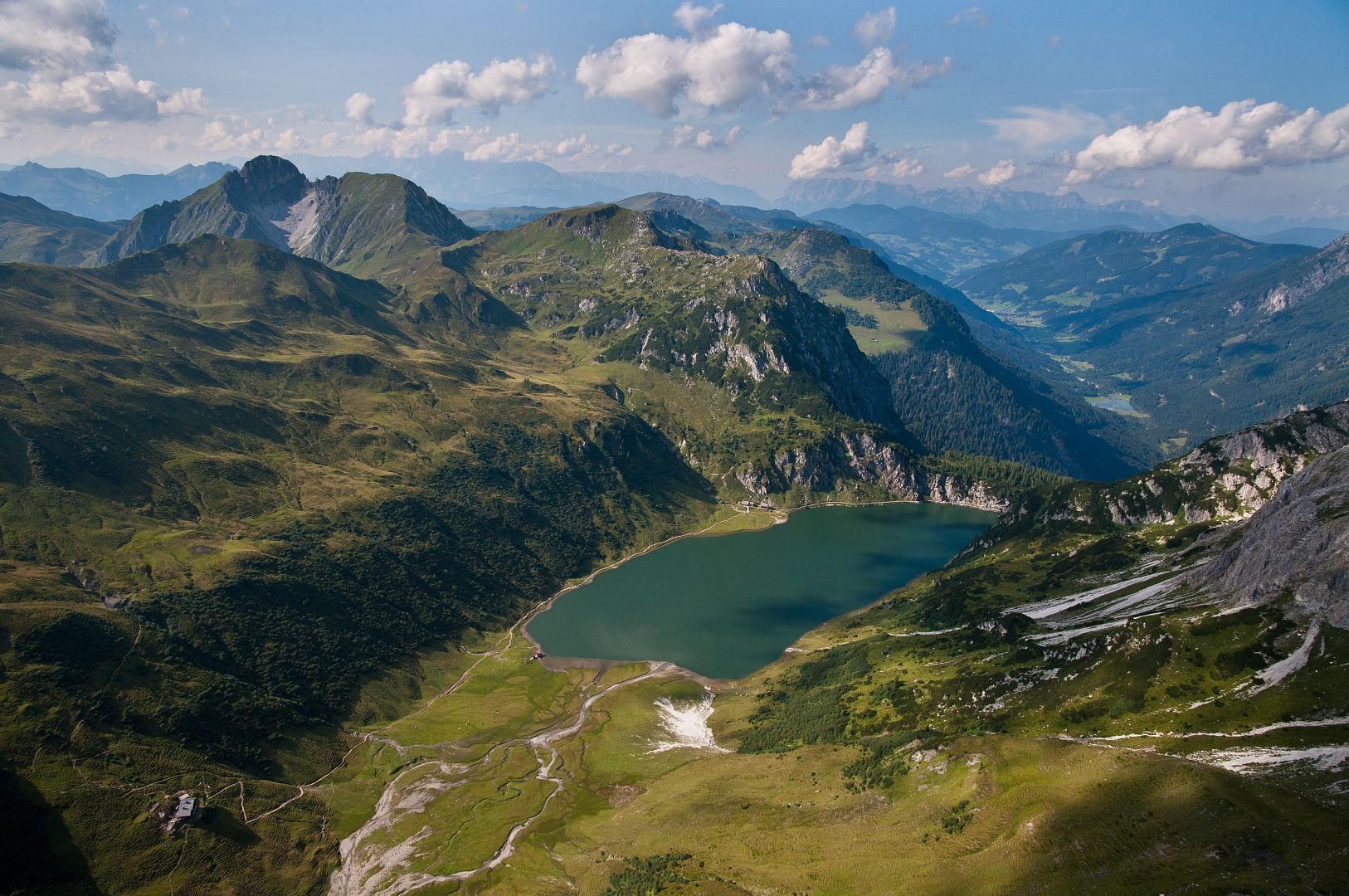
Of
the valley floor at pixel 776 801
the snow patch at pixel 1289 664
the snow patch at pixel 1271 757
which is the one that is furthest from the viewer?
the snow patch at pixel 1289 664

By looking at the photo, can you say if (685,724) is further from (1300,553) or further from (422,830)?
(1300,553)

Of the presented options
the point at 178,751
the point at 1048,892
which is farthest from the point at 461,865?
the point at 1048,892

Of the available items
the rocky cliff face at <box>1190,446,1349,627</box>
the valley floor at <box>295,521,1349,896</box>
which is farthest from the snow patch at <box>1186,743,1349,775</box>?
the rocky cliff face at <box>1190,446,1349,627</box>

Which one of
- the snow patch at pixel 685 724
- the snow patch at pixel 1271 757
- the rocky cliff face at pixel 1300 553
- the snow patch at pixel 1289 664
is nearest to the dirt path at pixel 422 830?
the snow patch at pixel 685 724

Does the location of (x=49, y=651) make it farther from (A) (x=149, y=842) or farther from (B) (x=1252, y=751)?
(B) (x=1252, y=751)

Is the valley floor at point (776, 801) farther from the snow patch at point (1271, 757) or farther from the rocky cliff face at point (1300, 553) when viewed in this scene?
the rocky cliff face at point (1300, 553)

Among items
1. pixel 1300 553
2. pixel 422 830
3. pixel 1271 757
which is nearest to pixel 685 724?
pixel 422 830

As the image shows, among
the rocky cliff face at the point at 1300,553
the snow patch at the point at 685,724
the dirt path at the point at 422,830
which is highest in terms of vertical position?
the rocky cliff face at the point at 1300,553

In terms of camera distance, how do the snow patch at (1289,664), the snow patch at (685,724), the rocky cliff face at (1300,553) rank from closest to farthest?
1. the snow patch at (1289,664)
2. the rocky cliff face at (1300,553)
3. the snow patch at (685,724)
